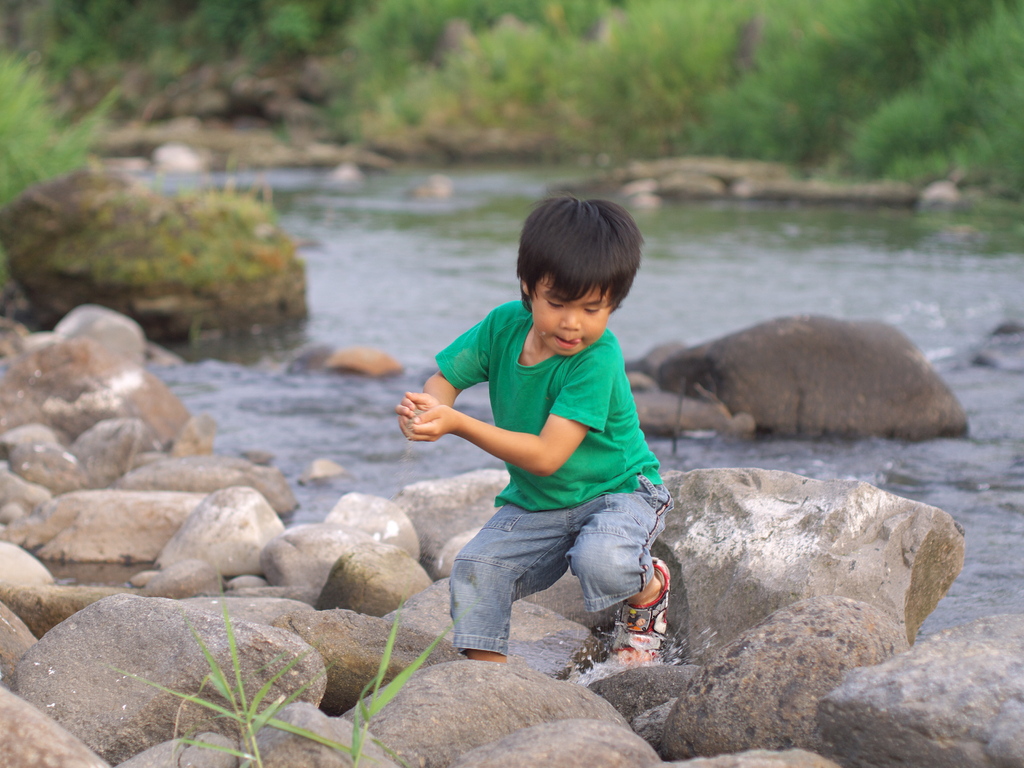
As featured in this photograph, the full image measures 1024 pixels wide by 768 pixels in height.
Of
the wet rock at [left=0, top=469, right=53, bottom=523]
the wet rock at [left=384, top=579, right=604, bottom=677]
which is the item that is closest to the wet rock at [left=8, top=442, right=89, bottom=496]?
the wet rock at [left=0, top=469, right=53, bottom=523]

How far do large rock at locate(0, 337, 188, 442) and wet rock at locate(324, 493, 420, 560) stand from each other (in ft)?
6.05

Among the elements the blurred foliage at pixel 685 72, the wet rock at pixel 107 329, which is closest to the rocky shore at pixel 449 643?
the wet rock at pixel 107 329

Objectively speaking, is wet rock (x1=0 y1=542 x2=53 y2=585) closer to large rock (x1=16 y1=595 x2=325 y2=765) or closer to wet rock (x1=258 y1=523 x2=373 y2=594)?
wet rock (x1=258 y1=523 x2=373 y2=594)

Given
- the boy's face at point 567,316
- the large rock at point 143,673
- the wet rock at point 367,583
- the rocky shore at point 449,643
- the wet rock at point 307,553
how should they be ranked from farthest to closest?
1. the wet rock at point 307,553
2. the wet rock at point 367,583
3. the boy's face at point 567,316
4. the large rock at point 143,673
5. the rocky shore at point 449,643

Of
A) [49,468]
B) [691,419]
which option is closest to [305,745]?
[49,468]

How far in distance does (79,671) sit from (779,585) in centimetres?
182

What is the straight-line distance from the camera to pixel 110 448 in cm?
505

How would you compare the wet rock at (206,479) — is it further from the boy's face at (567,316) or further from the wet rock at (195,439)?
the boy's face at (567,316)

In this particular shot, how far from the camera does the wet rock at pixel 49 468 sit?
4.81m

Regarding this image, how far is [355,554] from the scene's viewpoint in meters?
3.44

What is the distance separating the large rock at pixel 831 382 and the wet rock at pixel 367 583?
2761 mm

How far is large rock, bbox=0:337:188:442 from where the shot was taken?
18.3 ft

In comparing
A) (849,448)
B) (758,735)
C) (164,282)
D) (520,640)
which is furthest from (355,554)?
(164,282)

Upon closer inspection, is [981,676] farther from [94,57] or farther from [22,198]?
[94,57]
